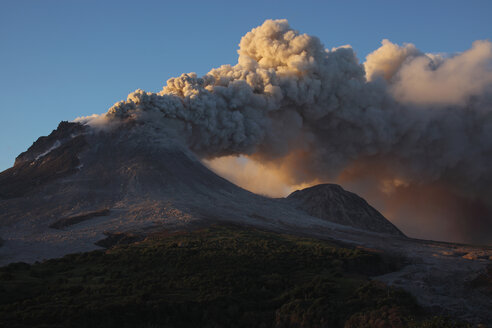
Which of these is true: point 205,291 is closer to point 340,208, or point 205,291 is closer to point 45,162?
point 340,208

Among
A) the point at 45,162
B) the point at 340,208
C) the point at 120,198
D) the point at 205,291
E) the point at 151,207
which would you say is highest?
the point at 45,162

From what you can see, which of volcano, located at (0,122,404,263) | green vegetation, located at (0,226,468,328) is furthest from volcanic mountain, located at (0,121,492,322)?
green vegetation, located at (0,226,468,328)

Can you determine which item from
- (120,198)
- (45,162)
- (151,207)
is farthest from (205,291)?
(45,162)

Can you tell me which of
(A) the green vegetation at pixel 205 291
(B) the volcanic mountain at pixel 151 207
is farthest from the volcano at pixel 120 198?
(A) the green vegetation at pixel 205 291

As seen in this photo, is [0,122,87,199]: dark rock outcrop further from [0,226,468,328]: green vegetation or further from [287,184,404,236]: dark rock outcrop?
[287,184,404,236]: dark rock outcrop

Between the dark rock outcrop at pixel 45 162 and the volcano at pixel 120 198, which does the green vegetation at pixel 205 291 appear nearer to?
the volcano at pixel 120 198

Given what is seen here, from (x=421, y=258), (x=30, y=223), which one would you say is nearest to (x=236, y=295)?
(x=421, y=258)
